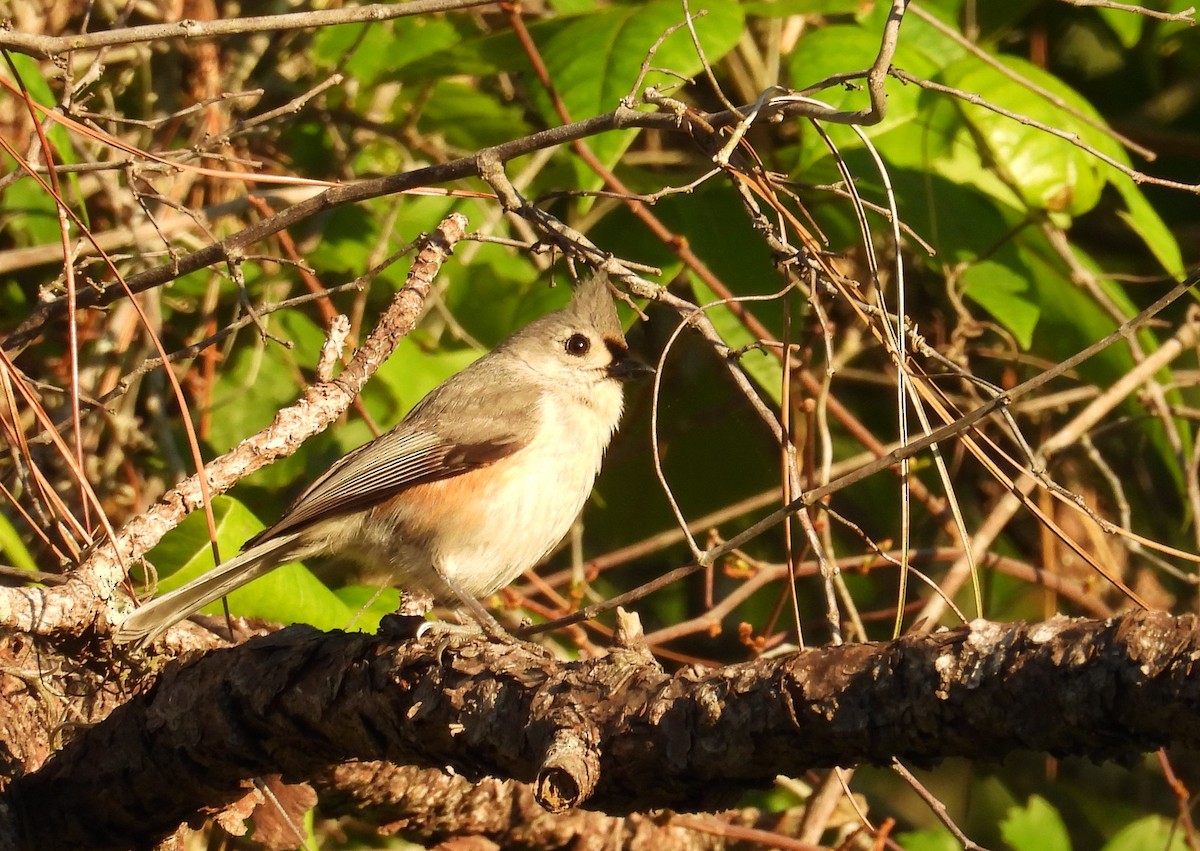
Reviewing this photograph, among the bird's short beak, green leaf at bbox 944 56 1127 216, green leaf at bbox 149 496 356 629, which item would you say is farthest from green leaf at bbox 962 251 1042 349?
green leaf at bbox 149 496 356 629

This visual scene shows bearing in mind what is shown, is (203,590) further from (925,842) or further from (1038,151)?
(1038,151)

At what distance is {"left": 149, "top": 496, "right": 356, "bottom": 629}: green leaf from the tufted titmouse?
0.08m

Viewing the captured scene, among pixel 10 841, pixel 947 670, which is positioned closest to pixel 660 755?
pixel 947 670

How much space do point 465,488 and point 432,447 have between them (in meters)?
0.20

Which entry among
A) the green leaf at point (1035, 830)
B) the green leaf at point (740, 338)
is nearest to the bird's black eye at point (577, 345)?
the green leaf at point (740, 338)

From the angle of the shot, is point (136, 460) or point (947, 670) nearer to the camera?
point (947, 670)

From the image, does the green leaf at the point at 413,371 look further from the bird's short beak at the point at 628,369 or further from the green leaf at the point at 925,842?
the green leaf at the point at 925,842

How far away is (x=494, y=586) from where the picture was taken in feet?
11.7

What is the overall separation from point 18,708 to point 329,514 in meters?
0.94

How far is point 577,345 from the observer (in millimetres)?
3996

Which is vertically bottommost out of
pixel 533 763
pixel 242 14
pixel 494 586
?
pixel 494 586

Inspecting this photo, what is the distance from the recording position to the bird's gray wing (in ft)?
11.4

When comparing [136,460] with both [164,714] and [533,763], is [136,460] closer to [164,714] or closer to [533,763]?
[164,714]

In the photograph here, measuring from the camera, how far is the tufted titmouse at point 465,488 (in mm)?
3463
